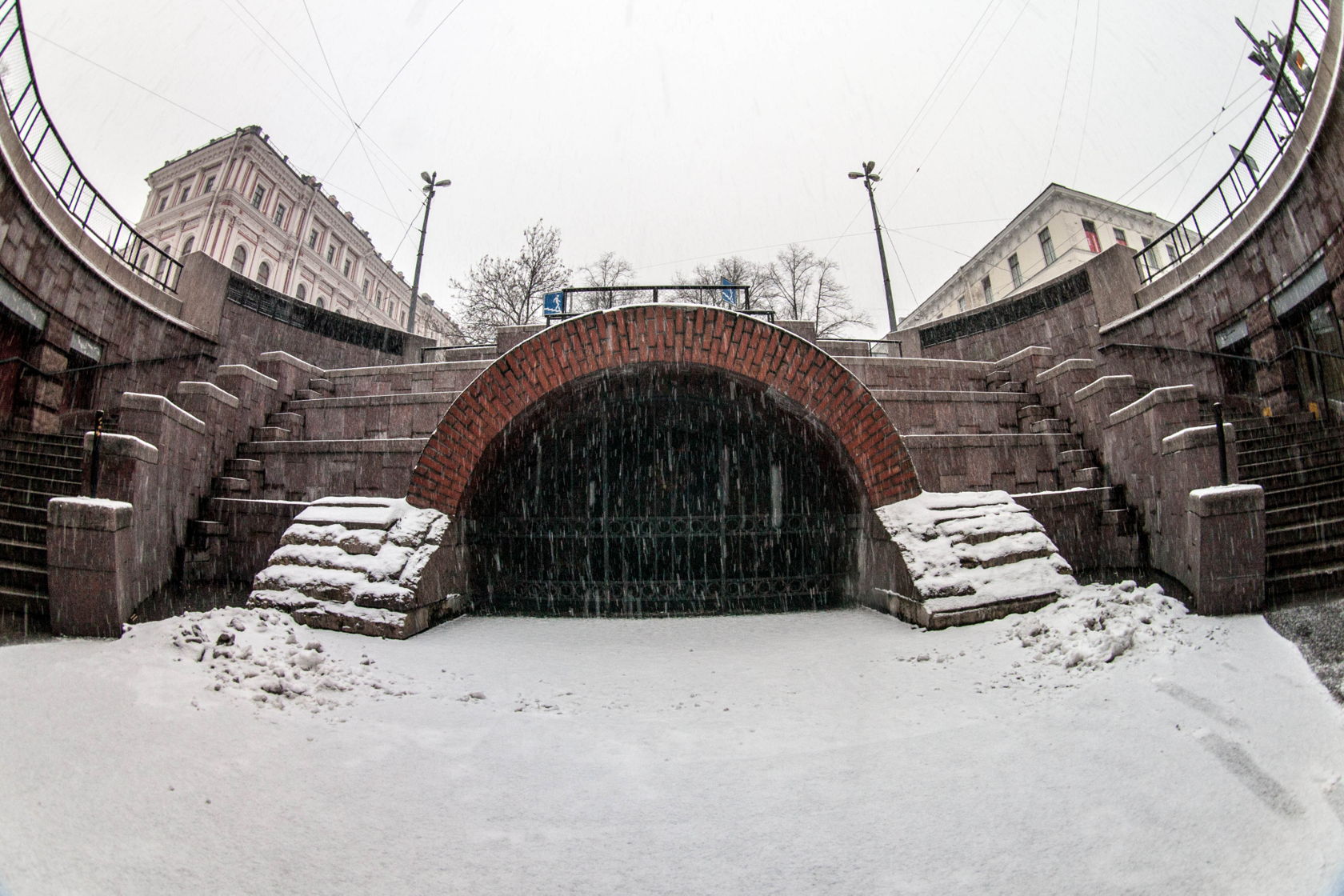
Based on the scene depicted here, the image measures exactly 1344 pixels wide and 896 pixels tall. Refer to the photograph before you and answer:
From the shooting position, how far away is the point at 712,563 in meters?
6.51

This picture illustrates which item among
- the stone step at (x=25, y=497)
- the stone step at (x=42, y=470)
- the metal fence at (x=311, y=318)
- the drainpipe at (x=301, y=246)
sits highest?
the drainpipe at (x=301, y=246)

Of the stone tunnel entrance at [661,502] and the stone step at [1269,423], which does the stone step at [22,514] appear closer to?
the stone tunnel entrance at [661,502]

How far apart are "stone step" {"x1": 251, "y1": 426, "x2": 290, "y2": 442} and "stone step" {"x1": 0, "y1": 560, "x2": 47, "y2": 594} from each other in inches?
105

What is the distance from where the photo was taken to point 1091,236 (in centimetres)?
2939

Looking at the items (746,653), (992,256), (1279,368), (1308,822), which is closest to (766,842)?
(1308,822)

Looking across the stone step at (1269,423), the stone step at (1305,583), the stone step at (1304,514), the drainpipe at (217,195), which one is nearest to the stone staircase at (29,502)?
the stone step at (1305,583)

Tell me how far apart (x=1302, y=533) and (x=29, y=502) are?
11235 mm

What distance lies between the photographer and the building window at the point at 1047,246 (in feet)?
97.7

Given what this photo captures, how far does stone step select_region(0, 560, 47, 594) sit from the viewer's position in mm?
4289

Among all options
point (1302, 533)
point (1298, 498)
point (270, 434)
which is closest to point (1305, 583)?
point (1302, 533)

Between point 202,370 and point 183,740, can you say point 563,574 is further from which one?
point 202,370

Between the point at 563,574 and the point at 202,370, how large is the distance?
894cm

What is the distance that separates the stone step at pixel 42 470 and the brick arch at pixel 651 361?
4002mm

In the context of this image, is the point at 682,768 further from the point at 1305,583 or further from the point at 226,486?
the point at 226,486
